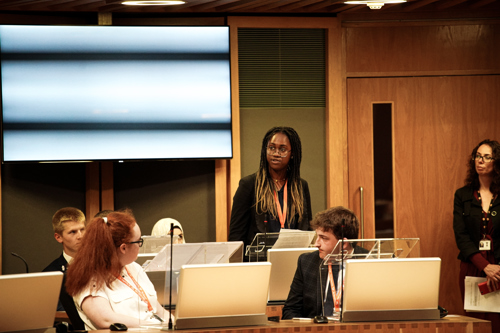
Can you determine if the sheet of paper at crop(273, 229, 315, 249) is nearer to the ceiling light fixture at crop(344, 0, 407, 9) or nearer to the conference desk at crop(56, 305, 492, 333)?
the conference desk at crop(56, 305, 492, 333)

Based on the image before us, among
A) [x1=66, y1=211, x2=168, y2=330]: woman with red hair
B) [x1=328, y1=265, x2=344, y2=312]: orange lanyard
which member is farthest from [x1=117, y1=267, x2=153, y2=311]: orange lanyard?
[x1=328, y1=265, x2=344, y2=312]: orange lanyard

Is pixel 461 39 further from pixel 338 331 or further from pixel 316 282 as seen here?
pixel 338 331

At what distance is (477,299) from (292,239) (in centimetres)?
196

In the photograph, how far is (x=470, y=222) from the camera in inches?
200

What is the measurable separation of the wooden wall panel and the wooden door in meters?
0.11

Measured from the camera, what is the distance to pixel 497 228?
493 cm

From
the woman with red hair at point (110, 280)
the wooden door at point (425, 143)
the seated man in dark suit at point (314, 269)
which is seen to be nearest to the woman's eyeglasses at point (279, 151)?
the seated man in dark suit at point (314, 269)

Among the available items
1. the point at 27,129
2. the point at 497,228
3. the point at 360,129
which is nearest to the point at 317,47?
the point at 360,129

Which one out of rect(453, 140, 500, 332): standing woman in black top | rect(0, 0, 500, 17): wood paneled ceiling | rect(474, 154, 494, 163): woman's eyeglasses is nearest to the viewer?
rect(453, 140, 500, 332): standing woman in black top

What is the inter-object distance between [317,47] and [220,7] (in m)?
0.98

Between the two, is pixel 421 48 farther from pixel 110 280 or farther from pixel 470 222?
pixel 110 280

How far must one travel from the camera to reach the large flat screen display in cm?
543

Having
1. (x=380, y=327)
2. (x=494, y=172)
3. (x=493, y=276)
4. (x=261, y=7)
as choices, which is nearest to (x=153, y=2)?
(x=261, y=7)

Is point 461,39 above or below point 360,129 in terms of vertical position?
above
